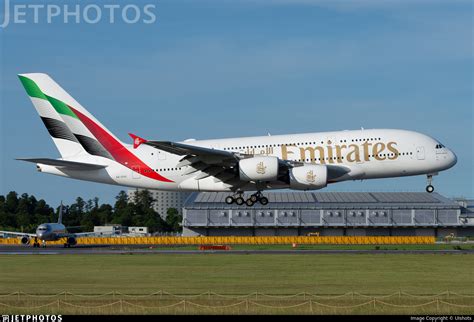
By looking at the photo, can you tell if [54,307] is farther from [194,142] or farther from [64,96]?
[64,96]

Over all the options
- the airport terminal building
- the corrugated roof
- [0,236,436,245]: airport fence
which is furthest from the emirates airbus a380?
the corrugated roof

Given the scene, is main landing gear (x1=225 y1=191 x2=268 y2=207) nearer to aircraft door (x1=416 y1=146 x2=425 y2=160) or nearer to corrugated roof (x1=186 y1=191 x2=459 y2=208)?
aircraft door (x1=416 y1=146 x2=425 y2=160)

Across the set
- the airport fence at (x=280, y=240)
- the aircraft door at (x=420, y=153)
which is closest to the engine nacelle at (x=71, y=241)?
the airport fence at (x=280, y=240)

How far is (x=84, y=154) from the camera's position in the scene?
71438 mm

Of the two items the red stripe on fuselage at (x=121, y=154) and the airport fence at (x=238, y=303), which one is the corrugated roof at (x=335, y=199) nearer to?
the red stripe on fuselage at (x=121, y=154)

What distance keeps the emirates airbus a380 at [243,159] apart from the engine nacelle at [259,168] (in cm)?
8

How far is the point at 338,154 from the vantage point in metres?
65.1

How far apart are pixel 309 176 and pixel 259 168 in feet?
12.7

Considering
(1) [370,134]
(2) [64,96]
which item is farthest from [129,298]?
(2) [64,96]

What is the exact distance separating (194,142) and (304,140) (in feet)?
31.4

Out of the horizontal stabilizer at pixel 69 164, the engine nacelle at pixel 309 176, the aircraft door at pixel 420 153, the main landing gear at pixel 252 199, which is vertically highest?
the aircraft door at pixel 420 153

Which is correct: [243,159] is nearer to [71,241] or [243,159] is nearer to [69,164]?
[69,164]

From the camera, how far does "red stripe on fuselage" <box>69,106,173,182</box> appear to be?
2731 inches

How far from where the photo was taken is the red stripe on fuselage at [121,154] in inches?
2731
